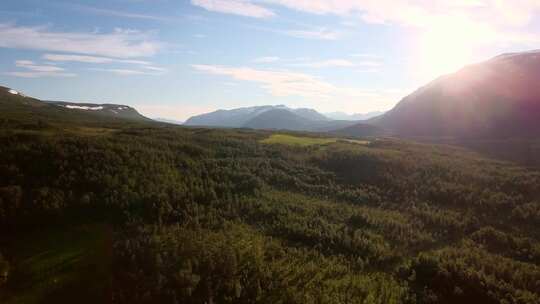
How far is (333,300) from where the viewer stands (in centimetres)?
1259

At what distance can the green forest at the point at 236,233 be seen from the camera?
520 inches

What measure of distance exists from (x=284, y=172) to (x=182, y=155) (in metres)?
9.97

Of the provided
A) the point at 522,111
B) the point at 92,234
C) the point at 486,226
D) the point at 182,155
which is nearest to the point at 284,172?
the point at 182,155

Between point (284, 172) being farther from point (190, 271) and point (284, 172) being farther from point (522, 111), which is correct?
point (522, 111)

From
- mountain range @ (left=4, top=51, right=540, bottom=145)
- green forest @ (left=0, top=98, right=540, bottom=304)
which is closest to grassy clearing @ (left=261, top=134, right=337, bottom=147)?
green forest @ (left=0, top=98, right=540, bottom=304)

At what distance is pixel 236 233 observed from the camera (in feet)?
57.8

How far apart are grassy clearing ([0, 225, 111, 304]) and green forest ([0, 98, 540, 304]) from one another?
7cm

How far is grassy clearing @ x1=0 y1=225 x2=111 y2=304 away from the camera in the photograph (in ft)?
41.1

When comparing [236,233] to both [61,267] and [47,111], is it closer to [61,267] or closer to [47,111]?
[61,267]

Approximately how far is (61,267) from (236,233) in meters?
7.86

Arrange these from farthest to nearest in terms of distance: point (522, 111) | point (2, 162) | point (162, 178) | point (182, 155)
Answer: point (522, 111) < point (182, 155) < point (162, 178) < point (2, 162)

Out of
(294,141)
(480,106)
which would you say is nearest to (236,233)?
(294,141)

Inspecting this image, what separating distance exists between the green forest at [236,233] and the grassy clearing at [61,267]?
7 cm

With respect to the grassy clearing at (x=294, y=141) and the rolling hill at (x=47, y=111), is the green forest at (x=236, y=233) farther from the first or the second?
the rolling hill at (x=47, y=111)
